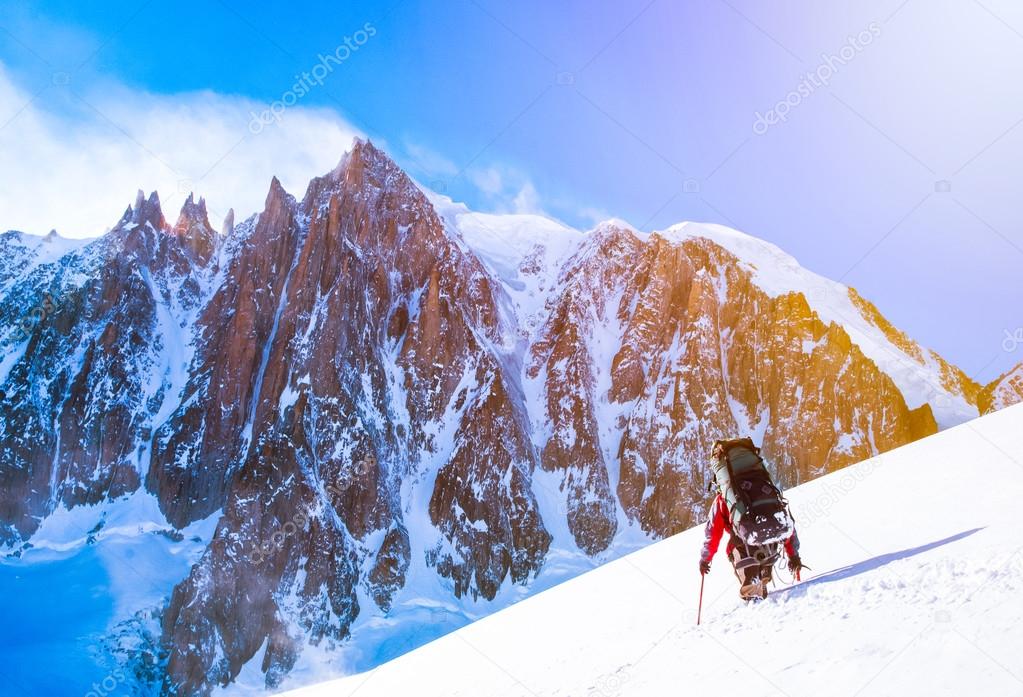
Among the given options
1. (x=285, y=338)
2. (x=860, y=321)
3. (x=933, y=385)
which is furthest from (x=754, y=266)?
(x=285, y=338)

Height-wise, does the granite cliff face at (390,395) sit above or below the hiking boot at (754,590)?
above

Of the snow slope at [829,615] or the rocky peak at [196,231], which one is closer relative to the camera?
the snow slope at [829,615]

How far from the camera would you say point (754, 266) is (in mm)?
148000

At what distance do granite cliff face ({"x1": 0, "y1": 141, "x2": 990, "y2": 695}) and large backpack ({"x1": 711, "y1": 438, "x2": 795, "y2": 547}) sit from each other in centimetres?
11442

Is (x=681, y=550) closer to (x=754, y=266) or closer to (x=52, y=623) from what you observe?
(x=52, y=623)

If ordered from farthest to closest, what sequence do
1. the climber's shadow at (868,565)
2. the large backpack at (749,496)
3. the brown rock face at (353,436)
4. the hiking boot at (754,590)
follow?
the brown rock face at (353,436) → the large backpack at (749,496) → the hiking boot at (754,590) → the climber's shadow at (868,565)

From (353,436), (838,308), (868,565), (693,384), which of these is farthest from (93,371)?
(868,565)

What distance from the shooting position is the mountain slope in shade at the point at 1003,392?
137625mm

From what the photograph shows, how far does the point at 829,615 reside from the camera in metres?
7.43

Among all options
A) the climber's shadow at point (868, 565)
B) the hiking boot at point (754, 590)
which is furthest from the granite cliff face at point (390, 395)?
the climber's shadow at point (868, 565)

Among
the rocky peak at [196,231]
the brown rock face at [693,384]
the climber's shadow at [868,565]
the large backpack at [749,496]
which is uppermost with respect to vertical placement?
the rocky peak at [196,231]

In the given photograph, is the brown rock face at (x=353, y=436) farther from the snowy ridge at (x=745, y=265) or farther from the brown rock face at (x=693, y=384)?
the snowy ridge at (x=745, y=265)

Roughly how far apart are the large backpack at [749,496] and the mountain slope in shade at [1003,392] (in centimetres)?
15310

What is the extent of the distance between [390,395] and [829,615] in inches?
5301
